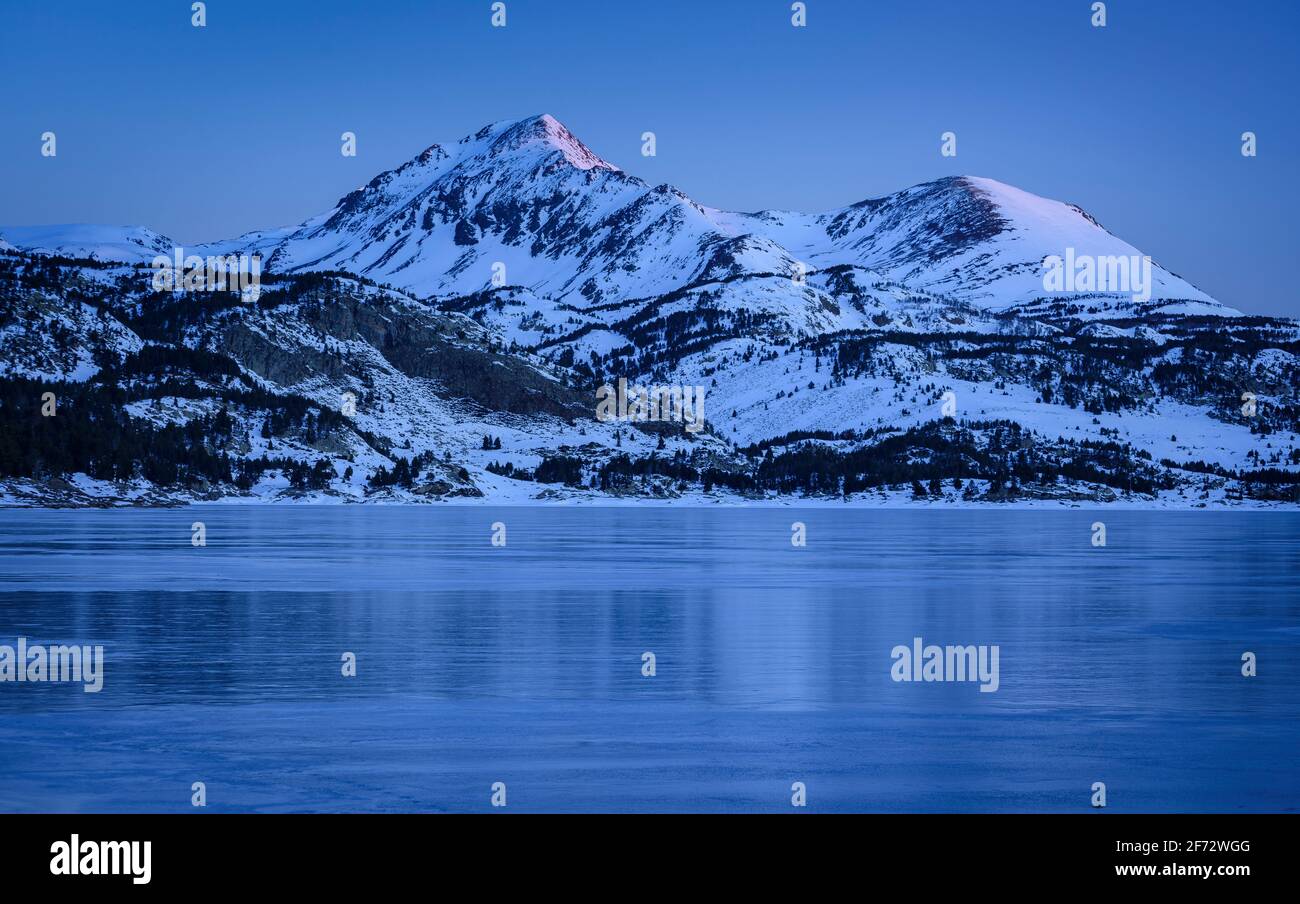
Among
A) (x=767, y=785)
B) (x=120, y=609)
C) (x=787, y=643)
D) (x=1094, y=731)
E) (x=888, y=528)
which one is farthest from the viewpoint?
(x=888, y=528)

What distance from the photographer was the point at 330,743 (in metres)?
28.0

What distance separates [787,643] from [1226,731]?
54.8 feet

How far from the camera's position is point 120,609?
52000 mm

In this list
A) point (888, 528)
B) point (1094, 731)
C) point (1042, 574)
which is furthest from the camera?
point (888, 528)

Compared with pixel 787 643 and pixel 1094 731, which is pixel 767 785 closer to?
pixel 1094 731

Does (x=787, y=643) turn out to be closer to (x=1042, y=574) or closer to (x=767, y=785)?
(x=767, y=785)

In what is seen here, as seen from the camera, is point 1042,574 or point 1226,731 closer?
point 1226,731

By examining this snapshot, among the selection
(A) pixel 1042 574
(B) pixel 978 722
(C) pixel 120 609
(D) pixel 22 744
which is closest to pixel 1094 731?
(B) pixel 978 722

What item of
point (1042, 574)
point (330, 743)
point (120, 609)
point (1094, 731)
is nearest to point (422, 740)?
point (330, 743)
